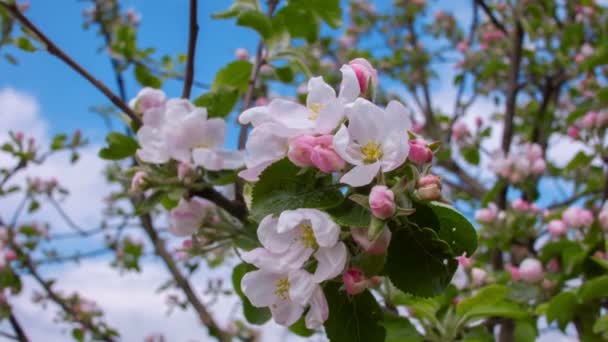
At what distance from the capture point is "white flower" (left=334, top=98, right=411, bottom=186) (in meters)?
0.73

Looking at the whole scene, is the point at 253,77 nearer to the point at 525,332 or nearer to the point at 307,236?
the point at 307,236

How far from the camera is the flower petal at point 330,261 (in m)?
0.74

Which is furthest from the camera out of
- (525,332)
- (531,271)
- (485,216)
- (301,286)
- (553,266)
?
(485,216)

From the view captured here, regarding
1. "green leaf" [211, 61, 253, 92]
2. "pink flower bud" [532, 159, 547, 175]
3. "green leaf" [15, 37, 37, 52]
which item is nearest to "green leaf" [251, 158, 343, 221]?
"green leaf" [211, 61, 253, 92]

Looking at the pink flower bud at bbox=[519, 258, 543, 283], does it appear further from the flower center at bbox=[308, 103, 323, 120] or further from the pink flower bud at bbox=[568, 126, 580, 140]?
the flower center at bbox=[308, 103, 323, 120]

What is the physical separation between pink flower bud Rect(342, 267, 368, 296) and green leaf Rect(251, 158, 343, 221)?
10cm

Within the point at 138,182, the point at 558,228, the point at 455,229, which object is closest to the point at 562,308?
the point at 558,228

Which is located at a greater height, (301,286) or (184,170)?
(184,170)

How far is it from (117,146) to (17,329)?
6.18ft

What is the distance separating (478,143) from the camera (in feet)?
10.8

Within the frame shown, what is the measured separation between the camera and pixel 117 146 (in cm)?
127

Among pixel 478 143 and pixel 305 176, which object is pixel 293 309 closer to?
pixel 305 176

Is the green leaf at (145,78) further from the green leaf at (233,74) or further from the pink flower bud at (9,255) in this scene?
the pink flower bud at (9,255)

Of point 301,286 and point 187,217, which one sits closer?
point 301,286
